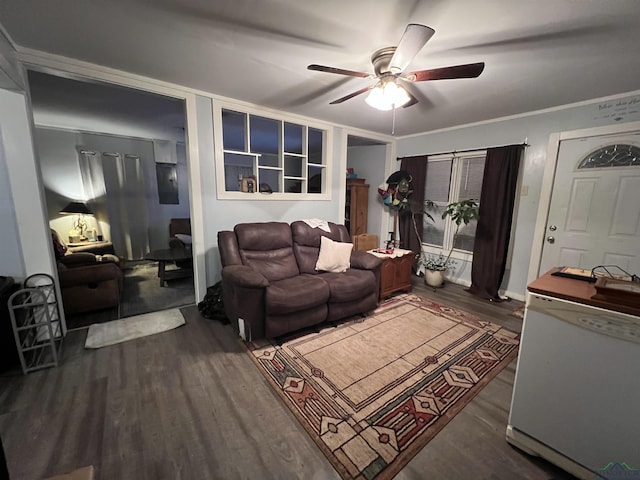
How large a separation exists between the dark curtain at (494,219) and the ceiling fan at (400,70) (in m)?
2.01

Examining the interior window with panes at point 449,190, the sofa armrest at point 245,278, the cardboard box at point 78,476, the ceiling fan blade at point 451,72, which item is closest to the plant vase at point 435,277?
the interior window with panes at point 449,190

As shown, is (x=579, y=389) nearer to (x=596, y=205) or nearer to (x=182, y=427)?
(x=182, y=427)

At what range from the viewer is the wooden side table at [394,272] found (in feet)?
10.7

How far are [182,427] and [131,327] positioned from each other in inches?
57.0

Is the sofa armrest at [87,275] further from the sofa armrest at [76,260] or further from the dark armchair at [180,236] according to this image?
the dark armchair at [180,236]

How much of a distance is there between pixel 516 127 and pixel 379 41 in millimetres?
2513

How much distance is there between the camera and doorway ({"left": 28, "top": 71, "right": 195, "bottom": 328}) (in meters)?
3.03

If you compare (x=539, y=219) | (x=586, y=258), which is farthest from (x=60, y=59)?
(x=586, y=258)

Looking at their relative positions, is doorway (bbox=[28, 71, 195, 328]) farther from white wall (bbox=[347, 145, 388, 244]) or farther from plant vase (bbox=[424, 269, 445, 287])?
plant vase (bbox=[424, 269, 445, 287])

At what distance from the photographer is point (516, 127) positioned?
3.19 metres

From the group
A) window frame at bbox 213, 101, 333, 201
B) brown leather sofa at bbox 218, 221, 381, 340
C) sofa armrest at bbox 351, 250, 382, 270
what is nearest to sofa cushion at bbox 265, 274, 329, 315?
brown leather sofa at bbox 218, 221, 381, 340

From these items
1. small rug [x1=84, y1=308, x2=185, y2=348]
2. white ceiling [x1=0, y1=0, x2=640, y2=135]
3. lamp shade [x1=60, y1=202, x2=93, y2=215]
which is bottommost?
small rug [x1=84, y1=308, x2=185, y2=348]

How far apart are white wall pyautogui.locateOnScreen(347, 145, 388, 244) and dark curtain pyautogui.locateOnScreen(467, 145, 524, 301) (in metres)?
1.65

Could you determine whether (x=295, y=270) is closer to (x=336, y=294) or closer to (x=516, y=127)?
(x=336, y=294)
